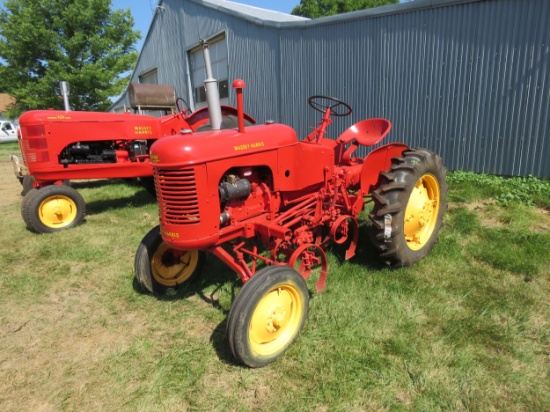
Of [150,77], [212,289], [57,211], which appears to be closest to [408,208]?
[212,289]

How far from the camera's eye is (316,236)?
322 cm

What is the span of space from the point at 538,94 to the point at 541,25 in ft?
2.62

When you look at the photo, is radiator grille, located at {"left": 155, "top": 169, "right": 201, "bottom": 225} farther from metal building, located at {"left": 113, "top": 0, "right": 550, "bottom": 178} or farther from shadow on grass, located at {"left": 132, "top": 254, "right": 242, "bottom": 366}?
metal building, located at {"left": 113, "top": 0, "right": 550, "bottom": 178}

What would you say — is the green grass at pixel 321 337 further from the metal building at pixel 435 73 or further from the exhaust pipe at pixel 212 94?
the metal building at pixel 435 73

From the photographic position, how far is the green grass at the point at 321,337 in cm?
196

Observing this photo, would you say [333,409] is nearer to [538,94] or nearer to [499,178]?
[499,178]

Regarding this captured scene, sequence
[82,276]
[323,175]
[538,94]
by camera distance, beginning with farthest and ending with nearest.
A: [538,94] < [82,276] < [323,175]

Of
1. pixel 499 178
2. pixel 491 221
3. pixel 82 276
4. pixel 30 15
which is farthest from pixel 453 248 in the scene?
pixel 30 15

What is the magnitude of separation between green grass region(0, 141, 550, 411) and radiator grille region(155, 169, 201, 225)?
85 centimetres

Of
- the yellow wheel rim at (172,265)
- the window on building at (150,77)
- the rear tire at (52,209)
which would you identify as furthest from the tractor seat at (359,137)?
the window on building at (150,77)

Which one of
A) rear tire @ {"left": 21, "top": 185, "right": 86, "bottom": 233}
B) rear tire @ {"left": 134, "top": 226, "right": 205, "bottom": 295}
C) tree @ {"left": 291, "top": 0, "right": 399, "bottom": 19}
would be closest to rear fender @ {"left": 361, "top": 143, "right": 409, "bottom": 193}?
rear tire @ {"left": 134, "top": 226, "right": 205, "bottom": 295}

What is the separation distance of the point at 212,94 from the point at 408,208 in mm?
1928

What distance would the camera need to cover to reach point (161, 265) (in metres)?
2.93

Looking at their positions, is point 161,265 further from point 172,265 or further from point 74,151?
point 74,151
